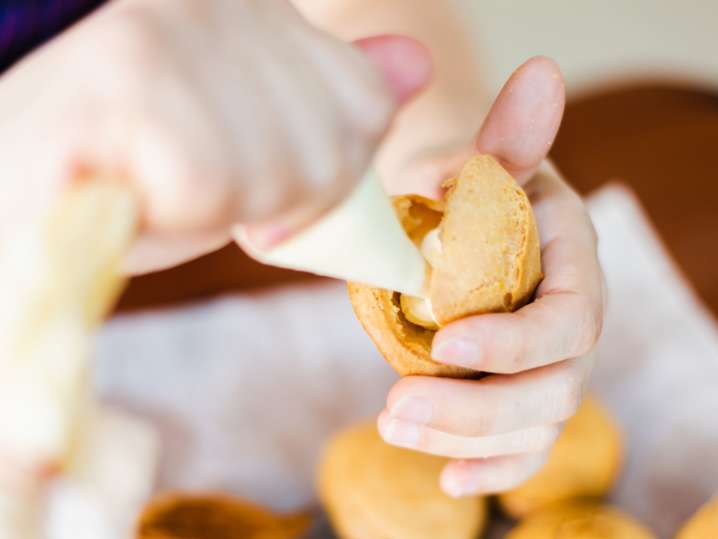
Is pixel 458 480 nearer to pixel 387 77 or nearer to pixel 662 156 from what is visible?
pixel 387 77

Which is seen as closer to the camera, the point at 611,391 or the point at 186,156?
the point at 186,156

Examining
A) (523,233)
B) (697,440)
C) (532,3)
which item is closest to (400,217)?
(523,233)

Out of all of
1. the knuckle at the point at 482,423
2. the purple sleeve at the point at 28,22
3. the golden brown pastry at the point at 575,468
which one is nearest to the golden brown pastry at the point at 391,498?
the golden brown pastry at the point at 575,468

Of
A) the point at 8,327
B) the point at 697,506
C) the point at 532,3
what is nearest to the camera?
the point at 8,327

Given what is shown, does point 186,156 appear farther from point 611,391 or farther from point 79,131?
point 611,391

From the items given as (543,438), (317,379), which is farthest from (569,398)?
(317,379)

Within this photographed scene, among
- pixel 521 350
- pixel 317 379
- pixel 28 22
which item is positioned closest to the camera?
pixel 521 350
